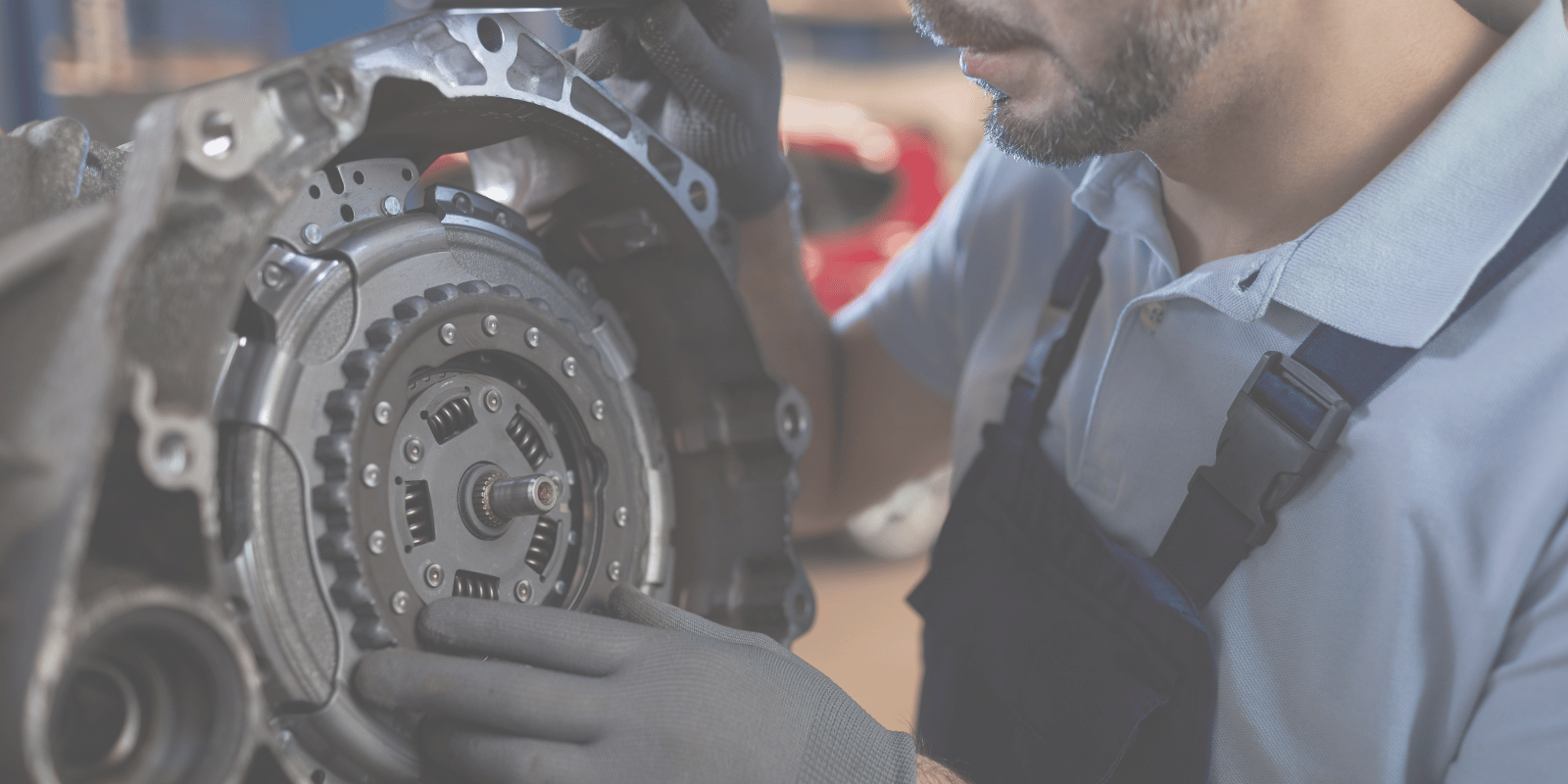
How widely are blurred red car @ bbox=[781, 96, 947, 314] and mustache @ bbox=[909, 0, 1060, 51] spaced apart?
1932 mm

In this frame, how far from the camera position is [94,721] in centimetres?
42

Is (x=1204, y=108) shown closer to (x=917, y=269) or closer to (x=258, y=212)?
(x=917, y=269)

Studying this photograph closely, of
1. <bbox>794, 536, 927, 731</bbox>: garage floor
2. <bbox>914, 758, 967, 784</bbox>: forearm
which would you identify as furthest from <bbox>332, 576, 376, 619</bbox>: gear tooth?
<bbox>794, 536, 927, 731</bbox>: garage floor

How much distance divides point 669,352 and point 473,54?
0.32 meters

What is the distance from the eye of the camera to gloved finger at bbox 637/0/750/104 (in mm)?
831

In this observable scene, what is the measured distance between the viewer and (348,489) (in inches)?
22.6

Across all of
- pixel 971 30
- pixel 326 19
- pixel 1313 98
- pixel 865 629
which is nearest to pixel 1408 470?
pixel 1313 98

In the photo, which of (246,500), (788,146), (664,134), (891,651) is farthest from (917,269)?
(788,146)

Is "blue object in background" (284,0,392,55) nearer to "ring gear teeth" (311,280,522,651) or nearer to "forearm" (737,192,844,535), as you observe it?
"forearm" (737,192,844,535)

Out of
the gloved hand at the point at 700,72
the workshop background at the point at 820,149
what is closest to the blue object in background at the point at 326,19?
the workshop background at the point at 820,149

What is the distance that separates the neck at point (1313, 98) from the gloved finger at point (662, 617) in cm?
53

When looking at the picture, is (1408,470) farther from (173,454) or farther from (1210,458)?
(173,454)

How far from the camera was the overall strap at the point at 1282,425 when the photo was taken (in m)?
0.76

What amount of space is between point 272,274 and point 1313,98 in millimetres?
786
